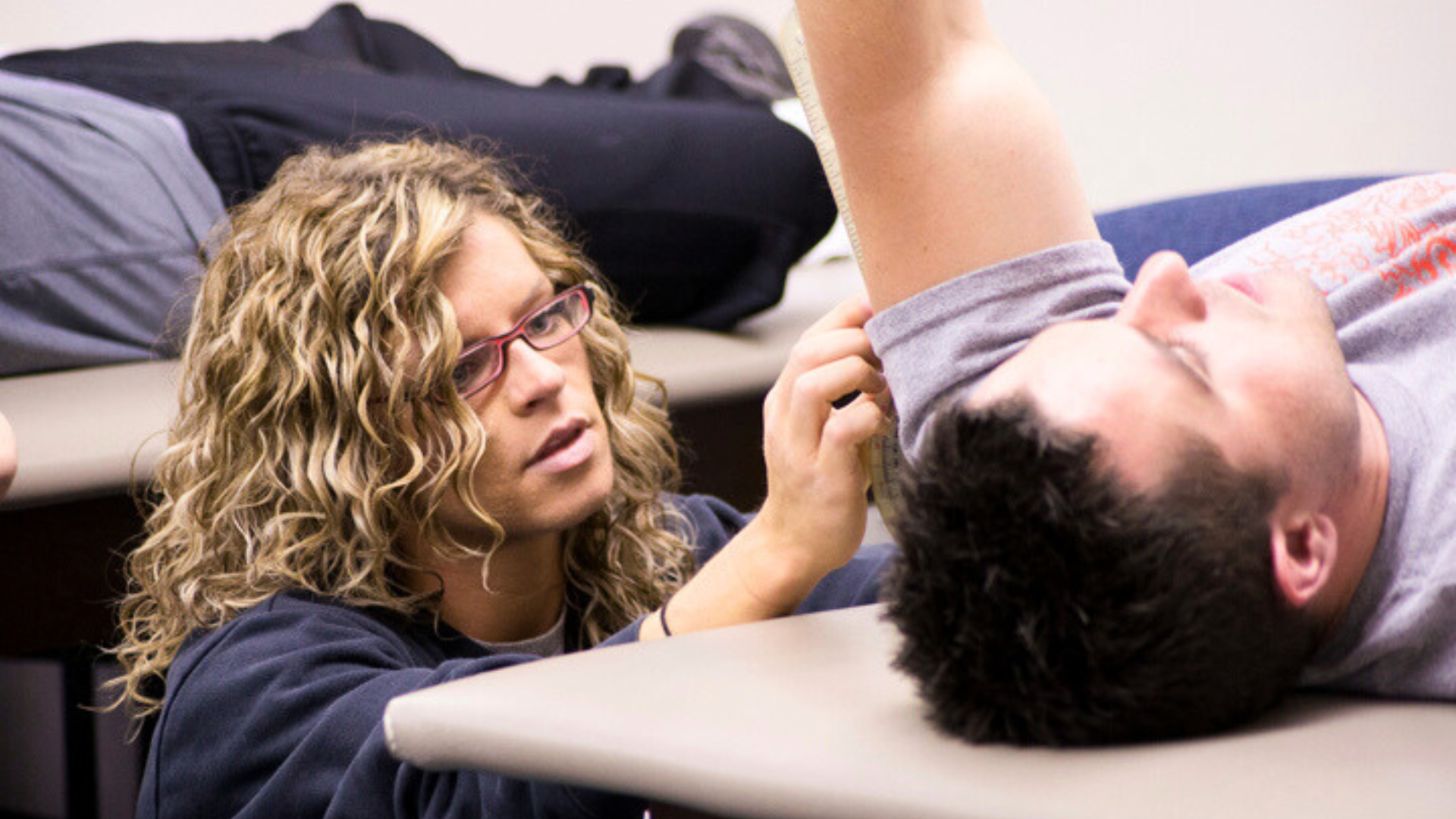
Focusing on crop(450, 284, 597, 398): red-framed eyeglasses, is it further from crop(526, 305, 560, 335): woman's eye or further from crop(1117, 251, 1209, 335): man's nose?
crop(1117, 251, 1209, 335): man's nose

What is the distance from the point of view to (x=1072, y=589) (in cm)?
56

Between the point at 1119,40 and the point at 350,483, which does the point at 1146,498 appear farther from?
the point at 1119,40

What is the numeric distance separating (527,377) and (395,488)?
126 millimetres

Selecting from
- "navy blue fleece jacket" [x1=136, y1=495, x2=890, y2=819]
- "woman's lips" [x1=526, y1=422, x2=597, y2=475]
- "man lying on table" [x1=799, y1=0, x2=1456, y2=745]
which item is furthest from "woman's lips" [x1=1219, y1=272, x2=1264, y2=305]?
"woman's lips" [x1=526, y1=422, x2=597, y2=475]

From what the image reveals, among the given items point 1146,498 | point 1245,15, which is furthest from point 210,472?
point 1245,15

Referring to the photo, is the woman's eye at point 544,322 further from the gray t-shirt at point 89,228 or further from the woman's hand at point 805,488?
the gray t-shirt at point 89,228

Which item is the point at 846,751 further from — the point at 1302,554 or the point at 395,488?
the point at 395,488

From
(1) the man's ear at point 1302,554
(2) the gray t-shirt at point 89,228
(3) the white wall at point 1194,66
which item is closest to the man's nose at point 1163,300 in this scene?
(1) the man's ear at point 1302,554

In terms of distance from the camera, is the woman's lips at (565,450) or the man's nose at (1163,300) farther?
the woman's lips at (565,450)

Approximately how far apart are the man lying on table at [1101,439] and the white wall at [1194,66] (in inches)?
63.8

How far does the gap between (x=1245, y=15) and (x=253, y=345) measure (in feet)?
6.15

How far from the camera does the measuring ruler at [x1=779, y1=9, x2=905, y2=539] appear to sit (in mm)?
831

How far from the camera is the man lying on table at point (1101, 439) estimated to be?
570 mm

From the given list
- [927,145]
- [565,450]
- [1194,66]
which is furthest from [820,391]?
[1194,66]
